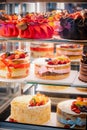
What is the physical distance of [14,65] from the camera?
8.17 feet

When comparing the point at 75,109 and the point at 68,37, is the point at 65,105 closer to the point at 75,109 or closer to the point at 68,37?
the point at 75,109

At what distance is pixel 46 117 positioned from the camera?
106 inches

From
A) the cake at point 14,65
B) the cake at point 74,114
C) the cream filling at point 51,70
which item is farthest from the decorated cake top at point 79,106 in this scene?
the cake at point 14,65

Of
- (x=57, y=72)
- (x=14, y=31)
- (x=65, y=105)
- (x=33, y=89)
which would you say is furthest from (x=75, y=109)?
(x=14, y=31)

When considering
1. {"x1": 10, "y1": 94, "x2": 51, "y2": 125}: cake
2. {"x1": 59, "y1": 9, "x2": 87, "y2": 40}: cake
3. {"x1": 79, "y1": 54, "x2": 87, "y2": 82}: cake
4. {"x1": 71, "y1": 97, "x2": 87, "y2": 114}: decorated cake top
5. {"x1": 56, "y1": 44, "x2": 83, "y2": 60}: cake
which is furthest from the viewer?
{"x1": 56, "y1": 44, "x2": 83, "y2": 60}: cake

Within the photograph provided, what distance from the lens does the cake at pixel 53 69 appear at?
95.3 inches

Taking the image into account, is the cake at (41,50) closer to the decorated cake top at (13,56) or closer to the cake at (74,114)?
the decorated cake top at (13,56)

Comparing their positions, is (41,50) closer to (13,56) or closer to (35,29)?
(13,56)

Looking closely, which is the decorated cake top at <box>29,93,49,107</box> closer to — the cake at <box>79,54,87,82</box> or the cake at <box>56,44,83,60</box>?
the cake at <box>79,54,87,82</box>

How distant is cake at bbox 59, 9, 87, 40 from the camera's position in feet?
7.13

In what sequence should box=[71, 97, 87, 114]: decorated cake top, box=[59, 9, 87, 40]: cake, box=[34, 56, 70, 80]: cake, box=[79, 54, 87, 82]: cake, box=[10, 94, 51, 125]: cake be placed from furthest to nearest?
box=[10, 94, 51, 125]: cake → box=[71, 97, 87, 114]: decorated cake top → box=[34, 56, 70, 80]: cake → box=[79, 54, 87, 82]: cake → box=[59, 9, 87, 40]: cake

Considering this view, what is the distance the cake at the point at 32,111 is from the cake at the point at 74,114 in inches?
5.5

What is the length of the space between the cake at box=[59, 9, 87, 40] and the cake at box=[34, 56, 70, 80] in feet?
0.96

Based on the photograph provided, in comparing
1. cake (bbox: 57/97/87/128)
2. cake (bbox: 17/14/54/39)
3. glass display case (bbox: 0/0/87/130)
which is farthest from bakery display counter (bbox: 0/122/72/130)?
cake (bbox: 17/14/54/39)
